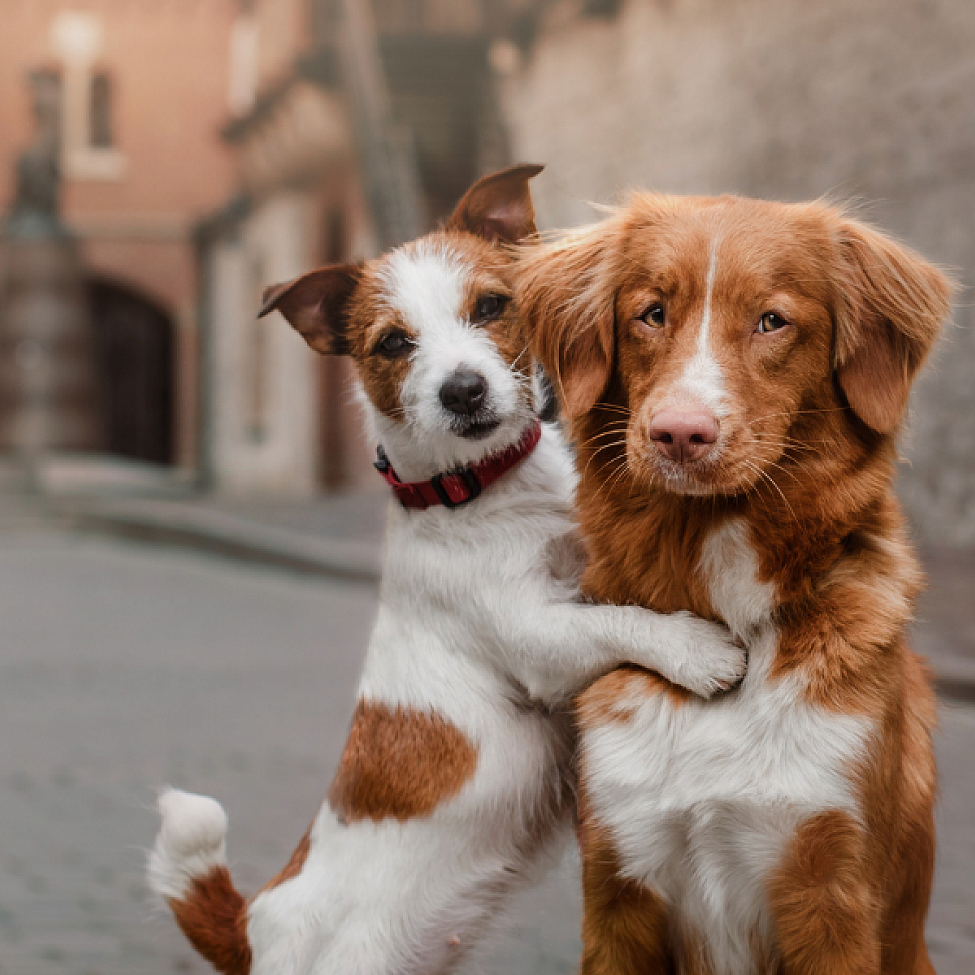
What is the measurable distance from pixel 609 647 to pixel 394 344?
73 centimetres

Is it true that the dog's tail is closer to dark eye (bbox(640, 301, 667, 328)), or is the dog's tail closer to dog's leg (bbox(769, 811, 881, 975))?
dog's leg (bbox(769, 811, 881, 975))

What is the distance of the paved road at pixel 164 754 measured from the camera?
408 centimetres

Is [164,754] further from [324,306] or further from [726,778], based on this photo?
[726,778]

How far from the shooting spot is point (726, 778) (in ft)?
7.07

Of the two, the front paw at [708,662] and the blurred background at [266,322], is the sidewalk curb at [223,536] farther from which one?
the front paw at [708,662]

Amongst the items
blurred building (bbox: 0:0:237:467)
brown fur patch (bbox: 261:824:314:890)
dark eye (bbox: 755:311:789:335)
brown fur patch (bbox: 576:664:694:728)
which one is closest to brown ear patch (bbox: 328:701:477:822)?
brown fur patch (bbox: 261:824:314:890)

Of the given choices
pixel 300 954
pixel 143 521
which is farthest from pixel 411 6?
pixel 300 954

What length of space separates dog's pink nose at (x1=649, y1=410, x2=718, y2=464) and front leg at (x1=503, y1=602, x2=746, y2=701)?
0.34m

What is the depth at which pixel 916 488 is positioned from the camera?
40.1ft

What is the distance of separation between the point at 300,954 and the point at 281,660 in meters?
6.37

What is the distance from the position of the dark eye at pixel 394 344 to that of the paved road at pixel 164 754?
3.29 feet

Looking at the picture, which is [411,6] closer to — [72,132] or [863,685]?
[72,132]

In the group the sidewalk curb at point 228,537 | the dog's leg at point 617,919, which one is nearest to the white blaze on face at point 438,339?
the dog's leg at point 617,919

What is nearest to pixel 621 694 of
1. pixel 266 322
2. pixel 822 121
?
pixel 822 121
